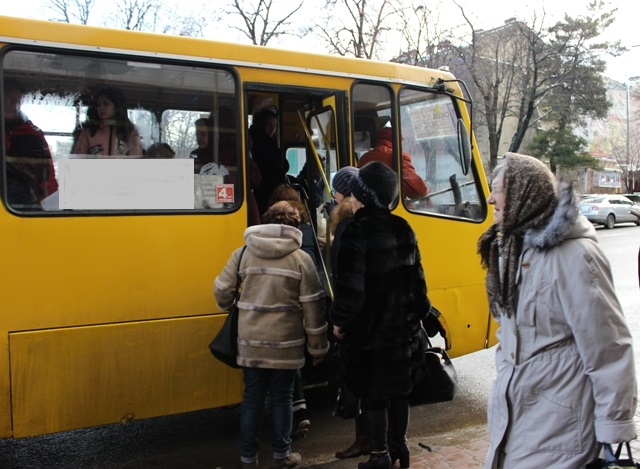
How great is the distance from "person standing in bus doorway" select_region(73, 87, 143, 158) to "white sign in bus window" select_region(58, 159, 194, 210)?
7 cm

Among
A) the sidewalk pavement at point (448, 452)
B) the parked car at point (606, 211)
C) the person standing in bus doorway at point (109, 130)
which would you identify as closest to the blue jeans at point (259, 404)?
→ the sidewalk pavement at point (448, 452)

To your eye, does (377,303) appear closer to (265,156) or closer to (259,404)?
(259,404)

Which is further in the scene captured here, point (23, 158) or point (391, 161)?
point (391, 161)

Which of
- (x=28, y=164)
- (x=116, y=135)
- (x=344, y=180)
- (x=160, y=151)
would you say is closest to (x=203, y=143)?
(x=160, y=151)

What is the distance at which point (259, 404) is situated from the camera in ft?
12.9

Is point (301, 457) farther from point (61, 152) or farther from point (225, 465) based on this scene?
point (61, 152)

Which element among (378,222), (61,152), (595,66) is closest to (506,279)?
(378,222)

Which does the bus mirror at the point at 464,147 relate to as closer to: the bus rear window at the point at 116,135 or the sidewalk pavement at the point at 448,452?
the bus rear window at the point at 116,135

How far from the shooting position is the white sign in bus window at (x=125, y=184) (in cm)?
377

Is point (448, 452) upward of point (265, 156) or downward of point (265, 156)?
downward

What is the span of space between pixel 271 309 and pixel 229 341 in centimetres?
35

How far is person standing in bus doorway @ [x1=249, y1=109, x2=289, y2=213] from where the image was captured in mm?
5211

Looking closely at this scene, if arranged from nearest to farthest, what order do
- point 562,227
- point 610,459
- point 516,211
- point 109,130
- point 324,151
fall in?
point 610,459, point 562,227, point 516,211, point 109,130, point 324,151

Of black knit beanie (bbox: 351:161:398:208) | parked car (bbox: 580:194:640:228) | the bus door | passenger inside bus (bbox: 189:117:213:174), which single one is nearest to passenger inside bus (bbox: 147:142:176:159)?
passenger inside bus (bbox: 189:117:213:174)
